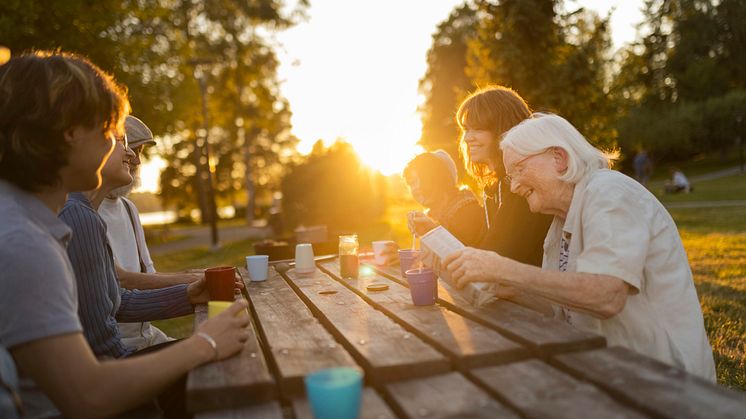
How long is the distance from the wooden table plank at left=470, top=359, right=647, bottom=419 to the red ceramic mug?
1.64 meters

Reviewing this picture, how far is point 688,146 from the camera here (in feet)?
143

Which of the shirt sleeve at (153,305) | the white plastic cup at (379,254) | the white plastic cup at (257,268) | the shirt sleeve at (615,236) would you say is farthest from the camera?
the white plastic cup at (379,254)

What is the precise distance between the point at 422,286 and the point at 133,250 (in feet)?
6.75

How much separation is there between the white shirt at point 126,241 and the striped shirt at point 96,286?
1.34ft

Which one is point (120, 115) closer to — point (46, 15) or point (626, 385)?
point (626, 385)

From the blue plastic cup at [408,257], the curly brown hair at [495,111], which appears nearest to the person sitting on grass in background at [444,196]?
the curly brown hair at [495,111]

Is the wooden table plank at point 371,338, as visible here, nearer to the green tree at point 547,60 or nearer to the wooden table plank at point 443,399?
the wooden table plank at point 443,399

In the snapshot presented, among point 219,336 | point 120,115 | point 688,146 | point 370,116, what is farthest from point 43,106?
point 688,146

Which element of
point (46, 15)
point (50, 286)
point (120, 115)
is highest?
point (46, 15)

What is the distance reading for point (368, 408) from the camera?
145 cm

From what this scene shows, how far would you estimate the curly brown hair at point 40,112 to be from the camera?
5.42 feet

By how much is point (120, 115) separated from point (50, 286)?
0.67 meters

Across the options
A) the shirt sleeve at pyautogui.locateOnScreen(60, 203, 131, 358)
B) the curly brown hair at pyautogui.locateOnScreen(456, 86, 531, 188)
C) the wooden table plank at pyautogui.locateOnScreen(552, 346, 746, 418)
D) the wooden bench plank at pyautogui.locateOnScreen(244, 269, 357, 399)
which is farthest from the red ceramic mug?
the wooden table plank at pyautogui.locateOnScreen(552, 346, 746, 418)

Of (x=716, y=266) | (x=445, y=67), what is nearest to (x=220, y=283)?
(x=716, y=266)
